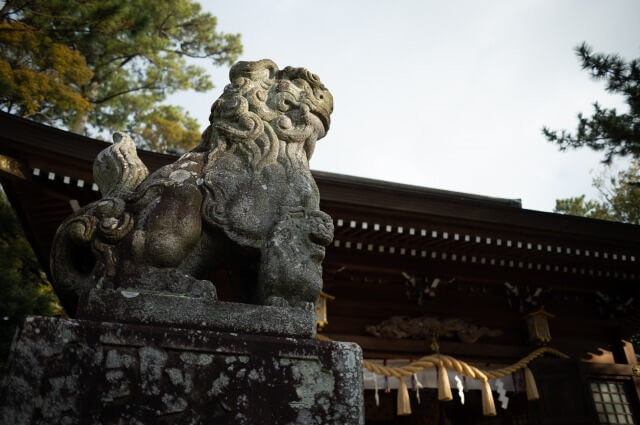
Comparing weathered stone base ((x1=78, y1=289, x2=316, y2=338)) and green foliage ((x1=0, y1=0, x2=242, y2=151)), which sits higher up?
green foliage ((x1=0, y1=0, x2=242, y2=151))

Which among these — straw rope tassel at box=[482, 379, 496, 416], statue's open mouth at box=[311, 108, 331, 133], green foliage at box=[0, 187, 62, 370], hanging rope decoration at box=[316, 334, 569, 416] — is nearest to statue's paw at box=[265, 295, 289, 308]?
statue's open mouth at box=[311, 108, 331, 133]

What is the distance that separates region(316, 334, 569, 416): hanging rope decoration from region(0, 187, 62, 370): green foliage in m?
3.98

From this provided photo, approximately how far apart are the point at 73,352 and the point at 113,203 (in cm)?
68

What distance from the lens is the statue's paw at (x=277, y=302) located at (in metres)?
1.90

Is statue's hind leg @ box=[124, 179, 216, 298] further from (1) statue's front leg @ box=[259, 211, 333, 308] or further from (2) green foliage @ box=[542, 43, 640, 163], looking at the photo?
(2) green foliage @ box=[542, 43, 640, 163]

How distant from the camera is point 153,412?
1571mm

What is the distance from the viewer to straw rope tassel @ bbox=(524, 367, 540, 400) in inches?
232

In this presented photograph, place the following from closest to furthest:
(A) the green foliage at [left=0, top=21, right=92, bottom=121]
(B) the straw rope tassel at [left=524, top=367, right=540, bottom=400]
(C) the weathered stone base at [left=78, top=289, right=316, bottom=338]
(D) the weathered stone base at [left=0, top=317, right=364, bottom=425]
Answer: (D) the weathered stone base at [left=0, top=317, right=364, bottom=425] → (C) the weathered stone base at [left=78, top=289, right=316, bottom=338] → (B) the straw rope tassel at [left=524, top=367, right=540, bottom=400] → (A) the green foliage at [left=0, top=21, right=92, bottom=121]

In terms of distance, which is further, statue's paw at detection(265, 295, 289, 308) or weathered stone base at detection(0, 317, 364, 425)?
statue's paw at detection(265, 295, 289, 308)

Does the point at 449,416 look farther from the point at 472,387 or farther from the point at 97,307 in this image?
the point at 97,307

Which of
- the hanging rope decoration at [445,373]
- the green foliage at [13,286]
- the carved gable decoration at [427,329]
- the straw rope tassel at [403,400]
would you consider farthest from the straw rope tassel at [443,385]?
the green foliage at [13,286]

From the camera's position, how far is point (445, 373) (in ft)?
18.8

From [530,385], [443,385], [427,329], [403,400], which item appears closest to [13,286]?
[403,400]

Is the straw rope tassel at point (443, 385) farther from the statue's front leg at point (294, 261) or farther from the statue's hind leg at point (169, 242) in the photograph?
the statue's hind leg at point (169, 242)
